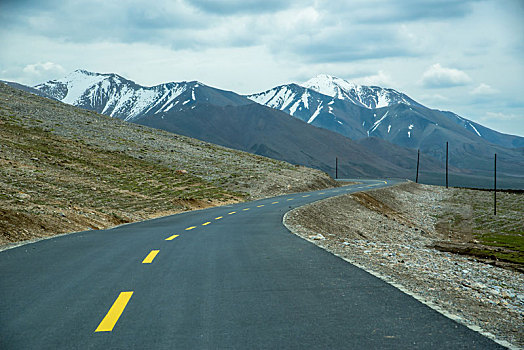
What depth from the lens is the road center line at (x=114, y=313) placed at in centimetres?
570

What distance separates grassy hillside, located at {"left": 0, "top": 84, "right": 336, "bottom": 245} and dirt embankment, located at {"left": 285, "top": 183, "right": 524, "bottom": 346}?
989 centimetres

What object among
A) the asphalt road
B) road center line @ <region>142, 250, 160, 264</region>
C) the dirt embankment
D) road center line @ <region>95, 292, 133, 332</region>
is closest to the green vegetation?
the dirt embankment

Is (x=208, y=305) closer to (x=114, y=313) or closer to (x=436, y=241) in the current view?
(x=114, y=313)

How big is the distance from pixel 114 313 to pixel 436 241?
30.6 meters

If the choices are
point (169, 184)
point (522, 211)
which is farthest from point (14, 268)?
point (522, 211)

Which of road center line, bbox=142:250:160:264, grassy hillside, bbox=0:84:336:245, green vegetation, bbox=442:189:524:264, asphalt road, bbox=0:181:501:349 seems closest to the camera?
asphalt road, bbox=0:181:501:349

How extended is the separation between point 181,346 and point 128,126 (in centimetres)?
8785

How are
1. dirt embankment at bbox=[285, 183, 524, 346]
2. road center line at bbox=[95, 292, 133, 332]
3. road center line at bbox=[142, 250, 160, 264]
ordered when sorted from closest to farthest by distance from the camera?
road center line at bbox=[95, 292, 133, 332], dirt embankment at bbox=[285, 183, 524, 346], road center line at bbox=[142, 250, 160, 264]

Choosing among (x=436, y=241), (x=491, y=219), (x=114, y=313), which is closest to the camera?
(x=114, y=313)

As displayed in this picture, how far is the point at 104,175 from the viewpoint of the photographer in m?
46.3

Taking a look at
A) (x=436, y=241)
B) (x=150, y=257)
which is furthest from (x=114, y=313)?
(x=436, y=241)

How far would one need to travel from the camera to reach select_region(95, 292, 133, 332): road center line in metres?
5.70

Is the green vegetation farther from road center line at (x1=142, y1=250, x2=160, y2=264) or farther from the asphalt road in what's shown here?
the asphalt road

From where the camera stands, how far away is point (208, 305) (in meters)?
6.61
